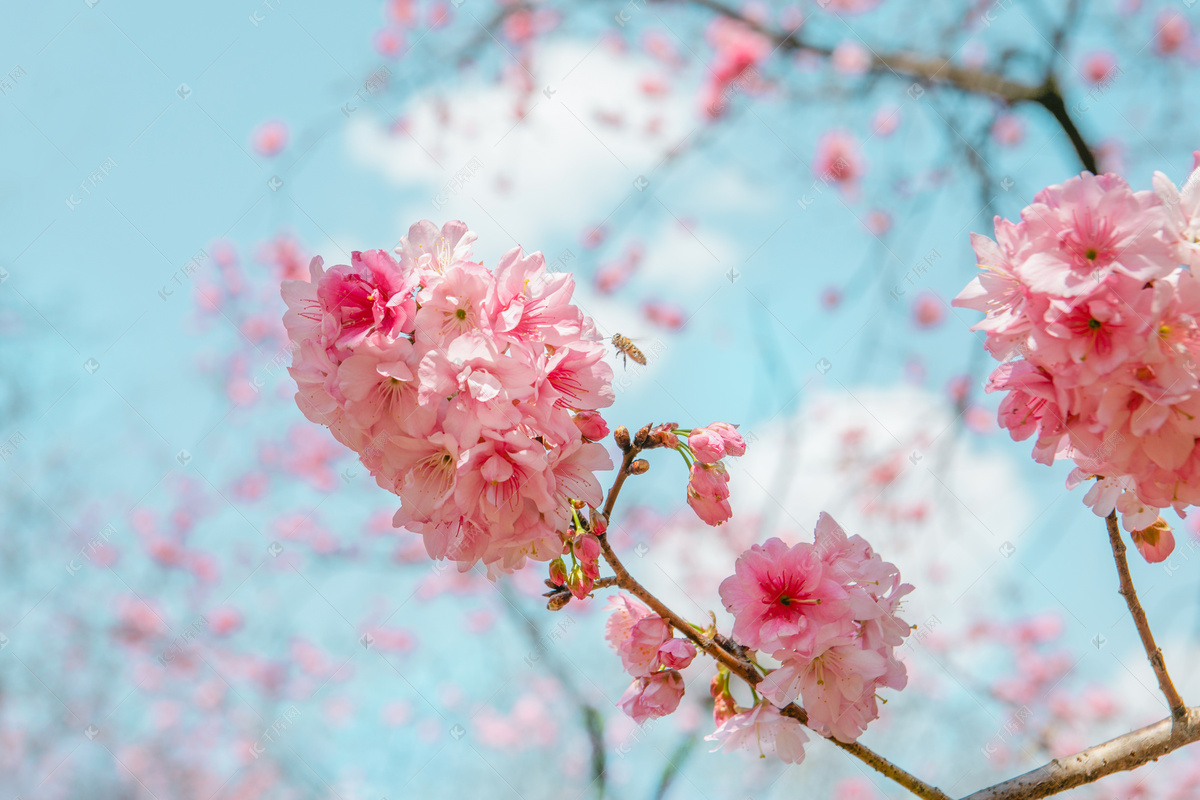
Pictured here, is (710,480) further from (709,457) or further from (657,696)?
(657,696)

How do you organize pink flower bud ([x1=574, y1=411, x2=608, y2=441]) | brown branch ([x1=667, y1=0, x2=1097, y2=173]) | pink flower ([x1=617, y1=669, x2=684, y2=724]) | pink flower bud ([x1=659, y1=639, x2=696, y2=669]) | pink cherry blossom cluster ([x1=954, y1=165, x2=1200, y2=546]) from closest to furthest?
pink cherry blossom cluster ([x1=954, y1=165, x2=1200, y2=546]) < pink flower bud ([x1=574, y1=411, x2=608, y2=441]) < pink flower bud ([x1=659, y1=639, x2=696, y2=669]) < pink flower ([x1=617, y1=669, x2=684, y2=724]) < brown branch ([x1=667, y1=0, x2=1097, y2=173])

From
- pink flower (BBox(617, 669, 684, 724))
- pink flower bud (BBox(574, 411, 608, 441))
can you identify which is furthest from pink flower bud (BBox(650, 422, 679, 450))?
pink flower (BBox(617, 669, 684, 724))

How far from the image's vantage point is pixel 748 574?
1.29 metres

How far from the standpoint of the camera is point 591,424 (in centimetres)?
119

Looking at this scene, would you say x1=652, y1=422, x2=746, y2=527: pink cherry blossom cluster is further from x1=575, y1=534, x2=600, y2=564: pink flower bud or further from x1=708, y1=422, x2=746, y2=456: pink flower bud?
x1=575, y1=534, x2=600, y2=564: pink flower bud

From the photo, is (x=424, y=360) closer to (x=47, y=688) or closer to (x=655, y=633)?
(x=655, y=633)

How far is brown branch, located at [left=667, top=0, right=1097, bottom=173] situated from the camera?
2.71 metres

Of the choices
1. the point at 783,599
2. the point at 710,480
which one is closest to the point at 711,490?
the point at 710,480

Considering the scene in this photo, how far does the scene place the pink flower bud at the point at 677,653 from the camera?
1309 mm

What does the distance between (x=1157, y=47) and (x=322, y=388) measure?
5.56 m

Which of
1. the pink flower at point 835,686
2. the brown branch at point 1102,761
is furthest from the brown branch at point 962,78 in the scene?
the pink flower at point 835,686

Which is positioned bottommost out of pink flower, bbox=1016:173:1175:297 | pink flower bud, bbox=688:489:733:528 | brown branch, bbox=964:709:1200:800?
brown branch, bbox=964:709:1200:800

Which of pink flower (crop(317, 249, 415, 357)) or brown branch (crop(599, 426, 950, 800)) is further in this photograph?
brown branch (crop(599, 426, 950, 800))

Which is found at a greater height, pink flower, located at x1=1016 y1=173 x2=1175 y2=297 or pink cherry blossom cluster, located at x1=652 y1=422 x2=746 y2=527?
pink flower, located at x1=1016 y1=173 x2=1175 y2=297
